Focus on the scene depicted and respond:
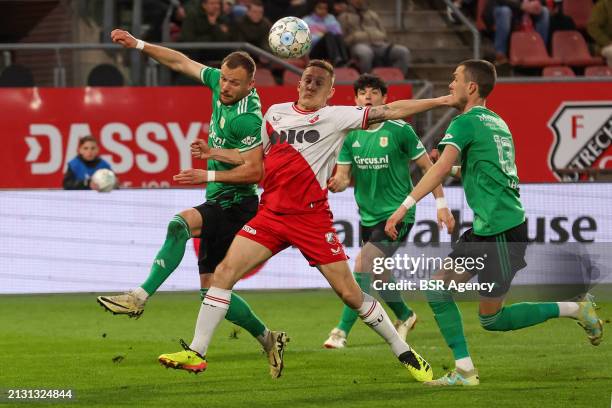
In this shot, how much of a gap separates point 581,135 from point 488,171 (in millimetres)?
9466

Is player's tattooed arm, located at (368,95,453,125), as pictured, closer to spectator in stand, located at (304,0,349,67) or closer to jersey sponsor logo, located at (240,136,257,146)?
jersey sponsor logo, located at (240,136,257,146)

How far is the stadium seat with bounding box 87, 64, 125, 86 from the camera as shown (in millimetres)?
18094

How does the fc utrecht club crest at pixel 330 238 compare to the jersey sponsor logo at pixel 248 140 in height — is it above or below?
below

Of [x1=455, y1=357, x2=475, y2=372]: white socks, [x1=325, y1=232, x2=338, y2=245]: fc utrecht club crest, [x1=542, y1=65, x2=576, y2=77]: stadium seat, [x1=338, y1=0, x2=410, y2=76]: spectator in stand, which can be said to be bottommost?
[x1=542, y1=65, x2=576, y2=77]: stadium seat

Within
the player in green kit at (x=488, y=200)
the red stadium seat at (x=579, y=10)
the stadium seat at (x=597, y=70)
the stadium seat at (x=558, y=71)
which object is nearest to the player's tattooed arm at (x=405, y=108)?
the player in green kit at (x=488, y=200)

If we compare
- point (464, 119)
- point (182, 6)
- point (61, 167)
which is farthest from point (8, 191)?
point (464, 119)

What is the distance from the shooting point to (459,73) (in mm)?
9133

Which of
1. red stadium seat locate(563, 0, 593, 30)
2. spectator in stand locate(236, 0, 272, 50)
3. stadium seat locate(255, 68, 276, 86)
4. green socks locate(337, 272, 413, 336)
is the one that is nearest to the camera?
green socks locate(337, 272, 413, 336)

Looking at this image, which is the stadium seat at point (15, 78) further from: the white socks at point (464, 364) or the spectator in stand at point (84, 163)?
the white socks at point (464, 364)

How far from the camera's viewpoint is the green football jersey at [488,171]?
9.00 m

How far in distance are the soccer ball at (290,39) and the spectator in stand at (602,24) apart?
11.1 meters

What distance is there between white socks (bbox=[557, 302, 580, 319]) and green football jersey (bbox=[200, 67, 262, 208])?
240 centimetres

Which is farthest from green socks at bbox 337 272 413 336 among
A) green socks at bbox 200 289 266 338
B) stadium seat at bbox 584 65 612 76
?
stadium seat at bbox 584 65 612 76

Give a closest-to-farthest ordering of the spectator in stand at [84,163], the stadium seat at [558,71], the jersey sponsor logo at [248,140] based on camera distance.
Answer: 1. the jersey sponsor logo at [248,140]
2. the spectator in stand at [84,163]
3. the stadium seat at [558,71]
